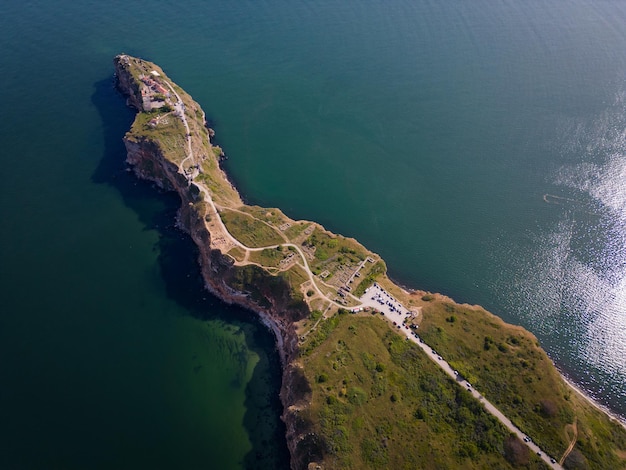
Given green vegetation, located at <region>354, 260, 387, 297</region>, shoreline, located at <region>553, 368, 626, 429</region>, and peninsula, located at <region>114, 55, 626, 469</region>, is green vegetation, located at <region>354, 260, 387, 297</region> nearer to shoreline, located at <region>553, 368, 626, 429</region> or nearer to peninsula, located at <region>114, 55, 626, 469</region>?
peninsula, located at <region>114, 55, 626, 469</region>

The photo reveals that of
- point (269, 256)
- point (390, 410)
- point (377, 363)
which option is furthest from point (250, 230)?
point (390, 410)

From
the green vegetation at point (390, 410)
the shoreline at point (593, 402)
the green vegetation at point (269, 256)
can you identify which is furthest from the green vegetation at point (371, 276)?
the shoreline at point (593, 402)

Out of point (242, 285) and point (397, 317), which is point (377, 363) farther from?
point (242, 285)

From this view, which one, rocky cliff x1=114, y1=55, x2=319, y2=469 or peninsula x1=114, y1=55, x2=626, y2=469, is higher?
peninsula x1=114, y1=55, x2=626, y2=469

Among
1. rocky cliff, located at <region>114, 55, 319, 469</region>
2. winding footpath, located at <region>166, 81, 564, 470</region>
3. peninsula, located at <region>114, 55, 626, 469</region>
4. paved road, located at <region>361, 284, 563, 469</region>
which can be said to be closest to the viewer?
peninsula, located at <region>114, 55, 626, 469</region>

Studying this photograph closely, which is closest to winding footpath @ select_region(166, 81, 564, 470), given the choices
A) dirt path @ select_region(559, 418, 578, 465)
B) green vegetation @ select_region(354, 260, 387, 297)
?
dirt path @ select_region(559, 418, 578, 465)

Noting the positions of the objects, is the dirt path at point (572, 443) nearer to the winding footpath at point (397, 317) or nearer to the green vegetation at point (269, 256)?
the winding footpath at point (397, 317)
